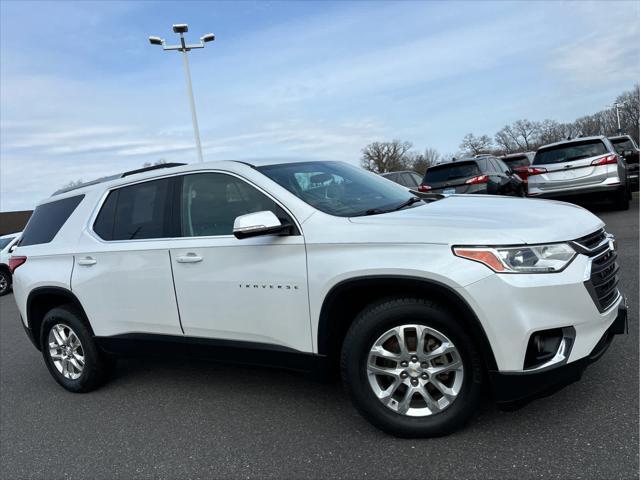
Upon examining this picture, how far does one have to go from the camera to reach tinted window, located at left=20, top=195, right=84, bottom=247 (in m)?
4.61

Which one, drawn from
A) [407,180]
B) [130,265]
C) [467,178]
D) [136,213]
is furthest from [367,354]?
[407,180]

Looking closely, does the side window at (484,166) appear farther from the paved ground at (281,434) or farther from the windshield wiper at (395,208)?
the windshield wiper at (395,208)

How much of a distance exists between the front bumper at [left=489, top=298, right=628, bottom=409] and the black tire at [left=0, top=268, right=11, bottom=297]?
1382 centimetres

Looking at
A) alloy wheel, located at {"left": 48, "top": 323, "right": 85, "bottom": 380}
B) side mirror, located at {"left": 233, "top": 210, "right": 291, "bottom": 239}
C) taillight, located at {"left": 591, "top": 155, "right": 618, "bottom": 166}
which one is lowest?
alloy wheel, located at {"left": 48, "top": 323, "right": 85, "bottom": 380}

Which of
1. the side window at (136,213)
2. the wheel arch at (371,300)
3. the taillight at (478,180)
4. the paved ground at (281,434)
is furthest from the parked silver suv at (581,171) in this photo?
the side window at (136,213)

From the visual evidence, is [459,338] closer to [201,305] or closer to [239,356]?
[239,356]

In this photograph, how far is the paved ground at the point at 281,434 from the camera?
9.11 ft

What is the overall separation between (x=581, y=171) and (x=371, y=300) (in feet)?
31.2

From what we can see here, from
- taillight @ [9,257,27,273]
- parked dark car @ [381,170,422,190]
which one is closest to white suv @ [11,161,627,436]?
taillight @ [9,257,27,273]

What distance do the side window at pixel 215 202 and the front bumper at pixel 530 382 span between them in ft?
5.61

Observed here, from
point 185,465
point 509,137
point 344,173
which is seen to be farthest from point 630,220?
point 509,137

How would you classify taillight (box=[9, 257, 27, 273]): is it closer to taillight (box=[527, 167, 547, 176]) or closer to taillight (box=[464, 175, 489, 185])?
taillight (box=[464, 175, 489, 185])

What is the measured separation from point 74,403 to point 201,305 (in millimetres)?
1773

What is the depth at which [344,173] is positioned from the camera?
4059 millimetres
